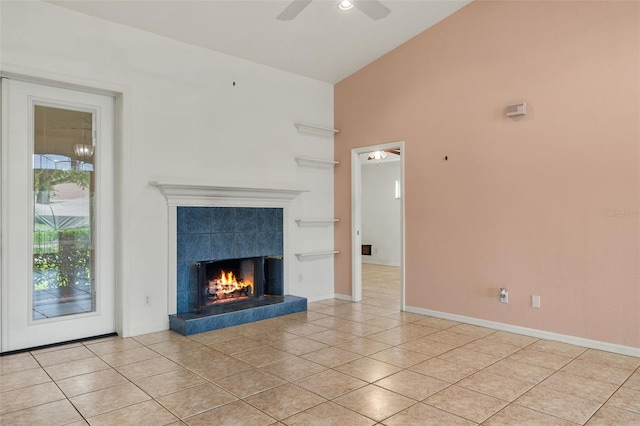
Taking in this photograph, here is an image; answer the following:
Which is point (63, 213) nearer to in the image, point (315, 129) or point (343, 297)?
point (315, 129)

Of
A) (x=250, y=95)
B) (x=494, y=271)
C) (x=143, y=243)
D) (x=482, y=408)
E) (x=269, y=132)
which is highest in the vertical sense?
(x=250, y=95)

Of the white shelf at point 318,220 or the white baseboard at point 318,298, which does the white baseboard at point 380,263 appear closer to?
the white baseboard at point 318,298

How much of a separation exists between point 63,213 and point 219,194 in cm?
154

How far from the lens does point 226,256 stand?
5.11 m

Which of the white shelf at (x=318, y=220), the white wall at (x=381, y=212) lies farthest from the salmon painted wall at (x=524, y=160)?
the white wall at (x=381, y=212)

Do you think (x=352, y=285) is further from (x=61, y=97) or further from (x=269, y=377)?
(x=61, y=97)

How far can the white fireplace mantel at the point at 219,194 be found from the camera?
4.58m

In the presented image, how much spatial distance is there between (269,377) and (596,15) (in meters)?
4.26

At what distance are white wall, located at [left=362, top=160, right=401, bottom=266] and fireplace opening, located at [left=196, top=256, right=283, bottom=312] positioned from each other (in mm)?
5261

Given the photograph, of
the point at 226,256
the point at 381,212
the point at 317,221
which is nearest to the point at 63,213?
the point at 226,256

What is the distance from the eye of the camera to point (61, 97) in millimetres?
4109

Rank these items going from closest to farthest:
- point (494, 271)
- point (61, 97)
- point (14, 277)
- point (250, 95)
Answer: point (14, 277) → point (61, 97) → point (494, 271) → point (250, 95)

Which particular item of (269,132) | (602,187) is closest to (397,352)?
(602,187)

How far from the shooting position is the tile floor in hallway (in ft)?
8.75
